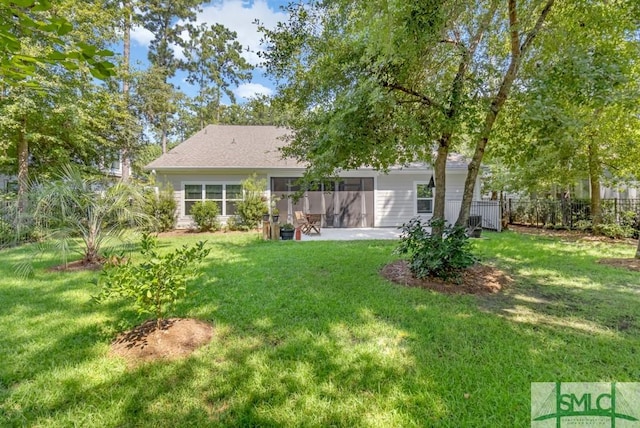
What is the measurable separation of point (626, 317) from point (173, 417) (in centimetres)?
477

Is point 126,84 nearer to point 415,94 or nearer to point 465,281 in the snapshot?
point 415,94

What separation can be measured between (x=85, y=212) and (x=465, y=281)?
677cm

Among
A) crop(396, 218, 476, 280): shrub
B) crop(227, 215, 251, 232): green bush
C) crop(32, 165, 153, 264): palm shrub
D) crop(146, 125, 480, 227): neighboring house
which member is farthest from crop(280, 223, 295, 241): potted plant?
crop(396, 218, 476, 280): shrub

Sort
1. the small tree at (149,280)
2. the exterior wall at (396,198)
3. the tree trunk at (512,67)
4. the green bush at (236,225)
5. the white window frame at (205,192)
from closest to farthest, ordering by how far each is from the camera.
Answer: the small tree at (149,280)
the tree trunk at (512,67)
the green bush at (236,225)
the white window frame at (205,192)
the exterior wall at (396,198)

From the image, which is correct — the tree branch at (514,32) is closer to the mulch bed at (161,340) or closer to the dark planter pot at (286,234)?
the mulch bed at (161,340)

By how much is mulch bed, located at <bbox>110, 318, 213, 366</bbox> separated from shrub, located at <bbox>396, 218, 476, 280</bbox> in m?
3.22

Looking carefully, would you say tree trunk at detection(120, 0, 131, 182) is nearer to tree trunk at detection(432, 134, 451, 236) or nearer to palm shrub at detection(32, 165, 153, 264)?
palm shrub at detection(32, 165, 153, 264)

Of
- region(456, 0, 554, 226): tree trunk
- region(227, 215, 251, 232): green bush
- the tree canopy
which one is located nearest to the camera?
the tree canopy

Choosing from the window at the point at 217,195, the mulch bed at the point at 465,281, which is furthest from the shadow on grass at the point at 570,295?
the window at the point at 217,195

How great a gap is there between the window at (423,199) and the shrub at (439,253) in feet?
27.4

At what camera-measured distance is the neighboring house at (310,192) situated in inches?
488

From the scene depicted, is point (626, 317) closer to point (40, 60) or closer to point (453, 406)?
point (453, 406)
